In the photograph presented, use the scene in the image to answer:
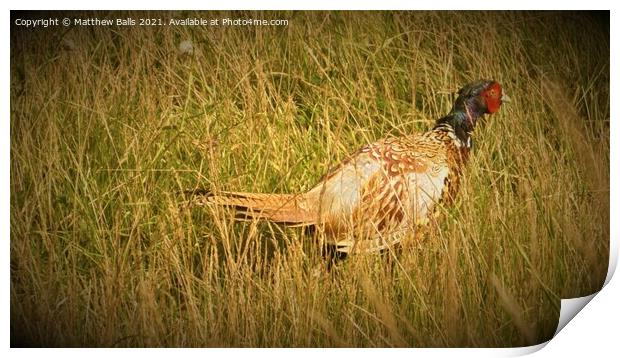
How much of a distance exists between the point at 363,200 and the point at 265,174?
0.35 meters

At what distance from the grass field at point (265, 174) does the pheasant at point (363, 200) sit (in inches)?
1.5

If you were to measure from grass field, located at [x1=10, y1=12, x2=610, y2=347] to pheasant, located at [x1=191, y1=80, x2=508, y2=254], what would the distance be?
0.04 metres

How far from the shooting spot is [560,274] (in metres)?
2.91

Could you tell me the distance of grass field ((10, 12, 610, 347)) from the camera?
2836mm

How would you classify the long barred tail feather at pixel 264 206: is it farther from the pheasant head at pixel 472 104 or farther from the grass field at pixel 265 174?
the pheasant head at pixel 472 104

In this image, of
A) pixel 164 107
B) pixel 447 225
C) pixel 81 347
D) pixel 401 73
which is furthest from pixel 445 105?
pixel 81 347

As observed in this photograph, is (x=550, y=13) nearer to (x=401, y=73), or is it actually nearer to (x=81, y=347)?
(x=401, y=73)

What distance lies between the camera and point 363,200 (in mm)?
2844

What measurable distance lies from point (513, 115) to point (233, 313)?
119cm

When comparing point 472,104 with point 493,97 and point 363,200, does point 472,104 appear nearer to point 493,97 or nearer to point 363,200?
point 493,97

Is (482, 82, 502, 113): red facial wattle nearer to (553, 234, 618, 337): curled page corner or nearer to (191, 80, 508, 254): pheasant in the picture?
(191, 80, 508, 254): pheasant

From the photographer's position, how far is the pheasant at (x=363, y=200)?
2.84m

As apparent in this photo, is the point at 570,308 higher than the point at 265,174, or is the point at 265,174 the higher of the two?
the point at 265,174

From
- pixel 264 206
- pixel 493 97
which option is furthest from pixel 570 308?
pixel 264 206
